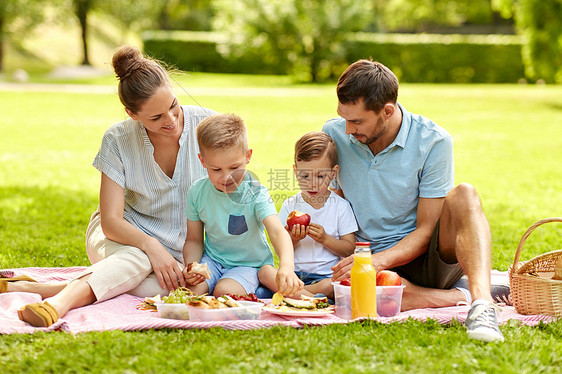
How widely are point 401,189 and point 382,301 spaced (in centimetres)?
69

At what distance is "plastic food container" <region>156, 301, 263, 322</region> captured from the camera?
3.25m

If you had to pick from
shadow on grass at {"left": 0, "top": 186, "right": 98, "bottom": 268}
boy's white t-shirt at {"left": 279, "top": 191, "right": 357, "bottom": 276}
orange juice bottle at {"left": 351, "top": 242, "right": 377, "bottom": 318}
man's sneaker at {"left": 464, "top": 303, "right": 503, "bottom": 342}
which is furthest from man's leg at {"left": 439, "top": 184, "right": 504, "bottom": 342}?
shadow on grass at {"left": 0, "top": 186, "right": 98, "bottom": 268}

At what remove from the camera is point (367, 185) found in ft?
12.6

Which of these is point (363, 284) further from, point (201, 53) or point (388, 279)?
point (201, 53)

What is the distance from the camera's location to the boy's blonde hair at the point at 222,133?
3.53 metres

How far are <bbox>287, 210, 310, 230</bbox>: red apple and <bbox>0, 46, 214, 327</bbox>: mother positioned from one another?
2.08 ft

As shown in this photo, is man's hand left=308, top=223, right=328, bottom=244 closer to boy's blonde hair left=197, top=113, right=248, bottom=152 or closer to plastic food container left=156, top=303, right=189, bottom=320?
boy's blonde hair left=197, top=113, right=248, bottom=152

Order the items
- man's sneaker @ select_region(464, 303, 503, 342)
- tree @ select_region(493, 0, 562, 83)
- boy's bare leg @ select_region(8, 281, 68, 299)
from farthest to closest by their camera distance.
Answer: tree @ select_region(493, 0, 562, 83), boy's bare leg @ select_region(8, 281, 68, 299), man's sneaker @ select_region(464, 303, 503, 342)

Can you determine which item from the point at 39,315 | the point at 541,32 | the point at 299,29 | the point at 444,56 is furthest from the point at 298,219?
the point at 444,56

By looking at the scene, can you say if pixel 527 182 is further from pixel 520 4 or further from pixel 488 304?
pixel 520 4

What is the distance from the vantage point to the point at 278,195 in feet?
13.0

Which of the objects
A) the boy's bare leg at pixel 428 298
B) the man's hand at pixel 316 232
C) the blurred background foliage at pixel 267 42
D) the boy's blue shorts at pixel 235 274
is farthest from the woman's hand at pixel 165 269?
the blurred background foliage at pixel 267 42

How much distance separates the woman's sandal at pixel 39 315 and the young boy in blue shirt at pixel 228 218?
28.1 inches

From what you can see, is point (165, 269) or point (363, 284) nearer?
point (363, 284)
